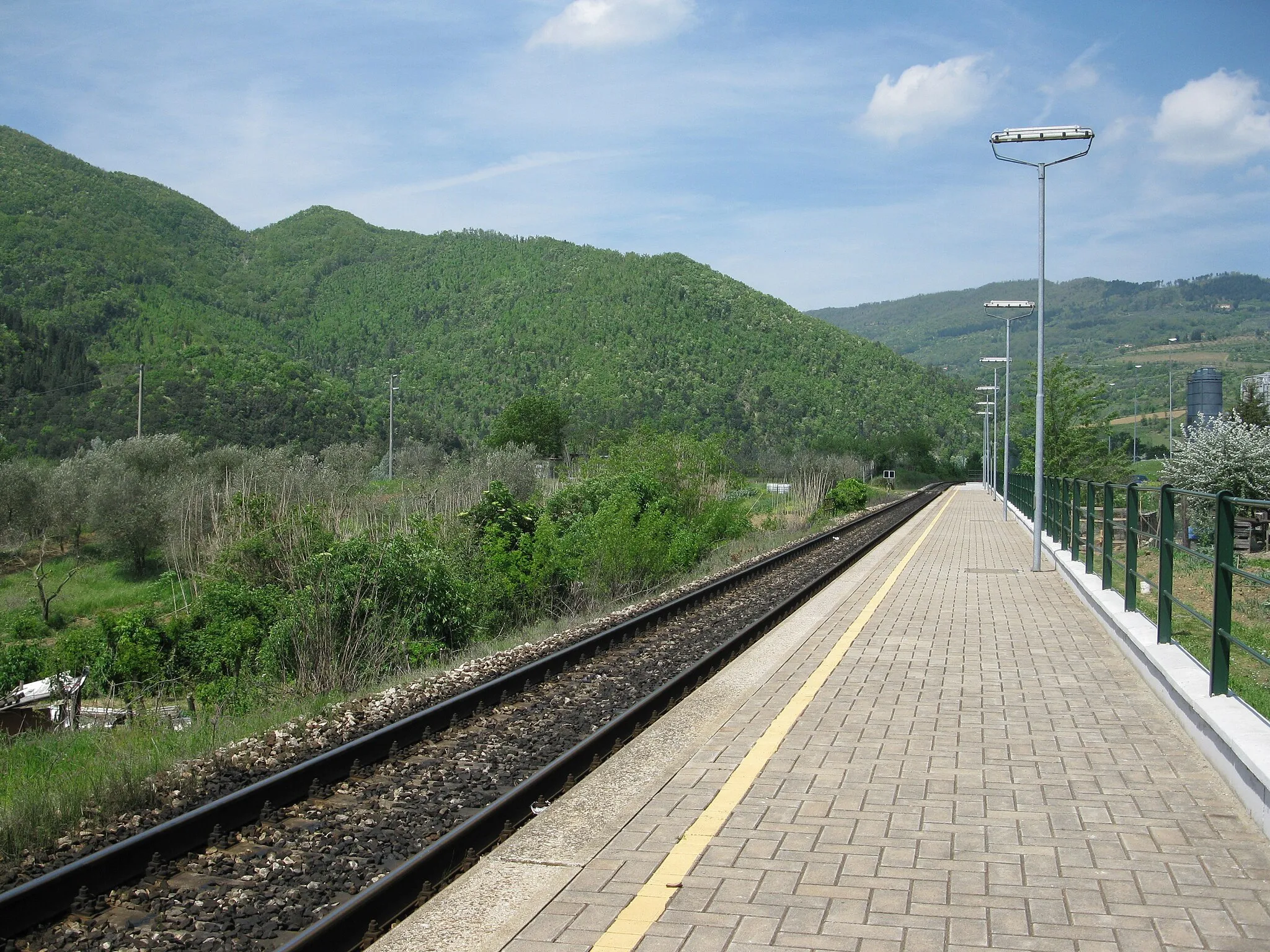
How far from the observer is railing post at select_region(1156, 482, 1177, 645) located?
330 inches

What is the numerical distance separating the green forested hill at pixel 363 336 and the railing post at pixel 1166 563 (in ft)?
230

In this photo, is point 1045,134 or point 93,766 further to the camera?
point 1045,134

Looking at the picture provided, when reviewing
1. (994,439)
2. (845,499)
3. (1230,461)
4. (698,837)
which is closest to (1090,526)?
(698,837)

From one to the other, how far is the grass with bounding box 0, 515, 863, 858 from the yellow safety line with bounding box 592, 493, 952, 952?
9.83 feet

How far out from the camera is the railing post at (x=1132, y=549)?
10.5m

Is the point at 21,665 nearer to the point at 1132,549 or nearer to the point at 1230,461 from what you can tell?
the point at 1132,549

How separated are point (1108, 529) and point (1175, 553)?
756 mm

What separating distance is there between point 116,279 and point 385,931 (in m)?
121

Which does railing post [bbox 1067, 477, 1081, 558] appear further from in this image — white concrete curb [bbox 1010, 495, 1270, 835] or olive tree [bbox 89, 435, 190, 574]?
olive tree [bbox 89, 435, 190, 574]

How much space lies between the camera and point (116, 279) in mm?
110812

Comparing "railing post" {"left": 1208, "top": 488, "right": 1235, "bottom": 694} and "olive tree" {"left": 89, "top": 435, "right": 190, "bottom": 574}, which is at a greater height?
"railing post" {"left": 1208, "top": 488, "right": 1235, "bottom": 694}

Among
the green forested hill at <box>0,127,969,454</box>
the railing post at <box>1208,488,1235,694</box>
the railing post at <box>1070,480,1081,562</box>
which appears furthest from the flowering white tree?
the green forested hill at <box>0,127,969,454</box>

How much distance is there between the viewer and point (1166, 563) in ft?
27.8

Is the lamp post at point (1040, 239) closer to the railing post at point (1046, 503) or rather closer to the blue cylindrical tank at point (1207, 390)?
the railing post at point (1046, 503)
